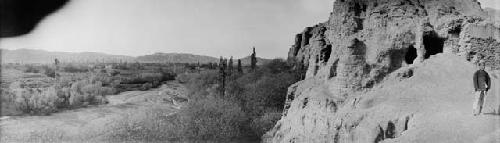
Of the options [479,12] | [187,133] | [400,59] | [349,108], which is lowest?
[187,133]

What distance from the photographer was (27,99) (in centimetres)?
3011

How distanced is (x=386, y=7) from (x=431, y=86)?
136 inches

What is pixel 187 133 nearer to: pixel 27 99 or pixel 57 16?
pixel 57 16

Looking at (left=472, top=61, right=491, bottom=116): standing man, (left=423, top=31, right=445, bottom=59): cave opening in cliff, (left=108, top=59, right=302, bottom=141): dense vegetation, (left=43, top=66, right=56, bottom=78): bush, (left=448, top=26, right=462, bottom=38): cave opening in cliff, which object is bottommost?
(left=108, top=59, right=302, bottom=141): dense vegetation

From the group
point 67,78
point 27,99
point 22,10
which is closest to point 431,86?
point 22,10

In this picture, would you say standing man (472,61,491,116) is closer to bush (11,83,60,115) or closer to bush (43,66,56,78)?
bush (11,83,60,115)

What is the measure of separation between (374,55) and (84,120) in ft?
69.1

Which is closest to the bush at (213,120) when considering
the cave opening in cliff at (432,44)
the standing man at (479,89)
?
the cave opening in cliff at (432,44)

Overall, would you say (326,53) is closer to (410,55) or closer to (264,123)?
(410,55)

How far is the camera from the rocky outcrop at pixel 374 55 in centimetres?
1036

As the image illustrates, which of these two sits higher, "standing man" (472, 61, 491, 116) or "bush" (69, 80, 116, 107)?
"standing man" (472, 61, 491, 116)

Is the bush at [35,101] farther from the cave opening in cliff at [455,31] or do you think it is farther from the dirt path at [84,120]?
the cave opening in cliff at [455,31]

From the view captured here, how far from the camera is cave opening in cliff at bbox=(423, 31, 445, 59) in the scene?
1168cm

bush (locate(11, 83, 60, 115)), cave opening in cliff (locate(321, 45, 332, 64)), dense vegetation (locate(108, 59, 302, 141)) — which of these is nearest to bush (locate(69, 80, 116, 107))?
bush (locate(11, 83, 60, 115))
